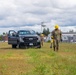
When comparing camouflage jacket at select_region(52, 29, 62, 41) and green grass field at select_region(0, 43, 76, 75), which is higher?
camouflage jacket at select_region(52, 29, 62, 41)

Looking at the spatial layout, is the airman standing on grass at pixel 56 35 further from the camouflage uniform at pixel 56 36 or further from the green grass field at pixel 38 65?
the green grass field at pixel 38 65

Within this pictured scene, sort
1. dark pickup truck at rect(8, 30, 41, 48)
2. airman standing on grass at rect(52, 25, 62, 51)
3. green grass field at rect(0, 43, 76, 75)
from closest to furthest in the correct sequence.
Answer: green grass field at rect(0, 43, 76, 75) < airman standing on grass at rect(52, 25, 62, 51) < dark pickup truck at rect(8, 30, 41, 48)

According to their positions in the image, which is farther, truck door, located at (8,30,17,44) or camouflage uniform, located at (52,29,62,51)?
truck door, located at (8,30,17,44)

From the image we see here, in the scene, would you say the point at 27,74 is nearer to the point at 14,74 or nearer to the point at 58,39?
the point at 14,74

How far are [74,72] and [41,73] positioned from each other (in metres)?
0.93

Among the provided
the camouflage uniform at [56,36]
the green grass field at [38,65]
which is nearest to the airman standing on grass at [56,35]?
the camouflage uniform at [56,36]

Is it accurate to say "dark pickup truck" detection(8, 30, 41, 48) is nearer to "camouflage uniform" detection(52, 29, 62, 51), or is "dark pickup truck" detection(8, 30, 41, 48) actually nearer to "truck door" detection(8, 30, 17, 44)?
"truck door" detection(8, 30, 17, 44)

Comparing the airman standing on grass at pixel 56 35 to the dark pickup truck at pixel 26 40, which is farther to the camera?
the dark pickup truck at pixel 26 40

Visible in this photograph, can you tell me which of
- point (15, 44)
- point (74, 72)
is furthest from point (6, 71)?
point (15, 44)

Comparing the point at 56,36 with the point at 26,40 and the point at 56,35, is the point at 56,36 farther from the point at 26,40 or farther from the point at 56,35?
the point at 26,40

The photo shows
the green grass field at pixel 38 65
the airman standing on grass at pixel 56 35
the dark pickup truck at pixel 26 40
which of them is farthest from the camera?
the dark pickup truck at pixel 26 40

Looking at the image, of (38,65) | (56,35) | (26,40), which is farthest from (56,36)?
(38,65)

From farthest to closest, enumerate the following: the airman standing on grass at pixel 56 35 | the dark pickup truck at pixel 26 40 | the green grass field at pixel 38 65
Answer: the dark pickup truck at pixel 26 40, the airman standing on grass at pixel 56 35, the green grass field at pixel 38 65

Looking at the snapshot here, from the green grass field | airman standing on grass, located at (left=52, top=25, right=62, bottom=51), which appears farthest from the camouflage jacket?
the green grass field
